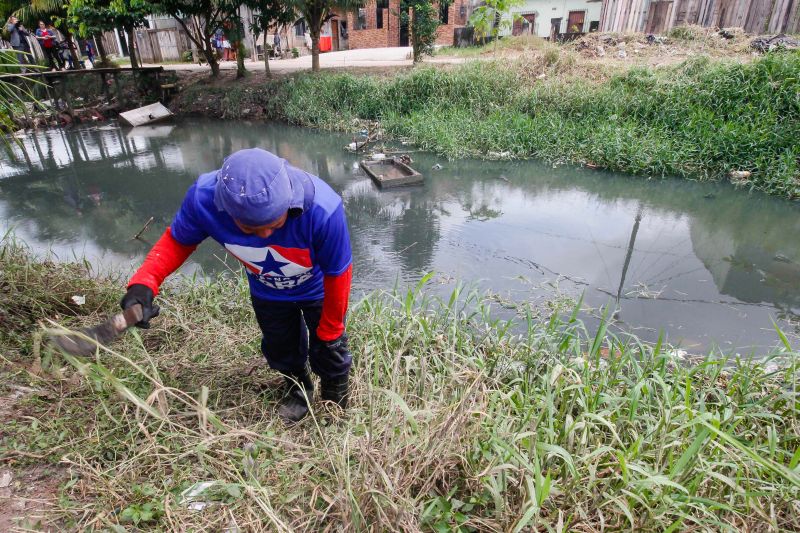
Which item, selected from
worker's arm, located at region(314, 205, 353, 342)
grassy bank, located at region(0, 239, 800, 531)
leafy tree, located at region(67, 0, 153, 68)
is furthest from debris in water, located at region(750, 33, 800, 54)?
leafy tree, located at region(67, 0, 153, 68)

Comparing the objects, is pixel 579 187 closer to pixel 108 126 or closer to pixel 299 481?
pixel 299 481

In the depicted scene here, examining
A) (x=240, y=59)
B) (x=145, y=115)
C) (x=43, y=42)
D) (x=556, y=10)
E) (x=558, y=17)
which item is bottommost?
(x=145, y=115)

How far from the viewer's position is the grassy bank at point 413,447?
136 cm

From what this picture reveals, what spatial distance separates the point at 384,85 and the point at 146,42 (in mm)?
15875

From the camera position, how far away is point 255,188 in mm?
1388

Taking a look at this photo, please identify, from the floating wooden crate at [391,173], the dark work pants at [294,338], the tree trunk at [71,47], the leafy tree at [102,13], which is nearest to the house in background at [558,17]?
the floating wooden crate at [391,173]

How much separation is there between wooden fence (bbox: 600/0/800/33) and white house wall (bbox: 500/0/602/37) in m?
3.66

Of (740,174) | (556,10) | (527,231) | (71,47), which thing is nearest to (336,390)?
(527,231)

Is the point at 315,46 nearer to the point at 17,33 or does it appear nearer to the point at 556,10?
the point at 17,33

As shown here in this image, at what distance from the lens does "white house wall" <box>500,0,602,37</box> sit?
16.2 m

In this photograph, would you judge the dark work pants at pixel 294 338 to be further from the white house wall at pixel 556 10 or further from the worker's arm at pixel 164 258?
the white house wall at pixel 556 10

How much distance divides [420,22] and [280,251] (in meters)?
12.6

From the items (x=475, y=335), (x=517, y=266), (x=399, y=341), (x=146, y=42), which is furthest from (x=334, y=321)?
(x=146, y=42)

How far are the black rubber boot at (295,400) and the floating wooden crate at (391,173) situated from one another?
4376mm
